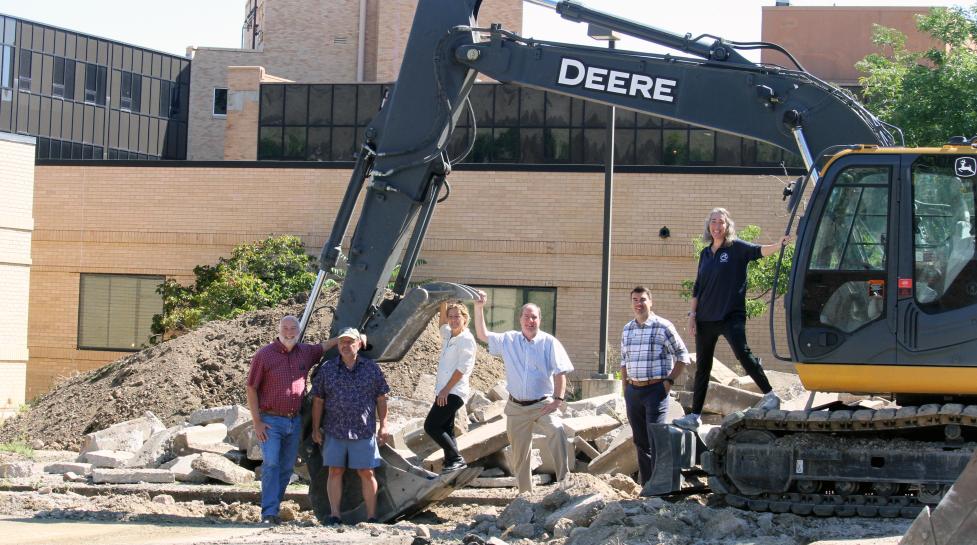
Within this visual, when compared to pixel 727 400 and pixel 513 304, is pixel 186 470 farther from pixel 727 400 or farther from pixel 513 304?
pixel 513 304

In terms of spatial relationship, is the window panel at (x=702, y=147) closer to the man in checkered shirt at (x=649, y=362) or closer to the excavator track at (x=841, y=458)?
the man in checkered shirt at (x=649, y=362)

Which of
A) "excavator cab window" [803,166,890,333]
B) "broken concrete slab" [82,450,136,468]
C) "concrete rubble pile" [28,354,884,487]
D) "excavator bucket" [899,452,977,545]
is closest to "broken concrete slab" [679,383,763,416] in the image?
"concrete rubble pile" [28,354,884,487]

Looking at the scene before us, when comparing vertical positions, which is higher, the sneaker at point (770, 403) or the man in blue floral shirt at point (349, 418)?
the sneaker at point (770, 403)

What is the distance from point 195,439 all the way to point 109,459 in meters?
1.01

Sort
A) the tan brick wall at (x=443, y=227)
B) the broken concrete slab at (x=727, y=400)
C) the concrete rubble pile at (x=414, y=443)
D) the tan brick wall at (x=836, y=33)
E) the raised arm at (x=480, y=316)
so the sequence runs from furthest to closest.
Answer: the tan brick wall at (x=836, y=33) < the tan brick wall at (x=443, y=227) < the broken concrete slab at (x=727, y=400) < the concrete rubble pile at (x=414, y=443) < the raised arm at (x=480, y=316)

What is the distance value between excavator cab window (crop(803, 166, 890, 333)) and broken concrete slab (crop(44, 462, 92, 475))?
28.6 ft

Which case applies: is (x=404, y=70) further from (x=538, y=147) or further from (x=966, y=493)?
(x=538, y=147)

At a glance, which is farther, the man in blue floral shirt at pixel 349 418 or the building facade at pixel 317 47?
the building facade at pixel 317 47

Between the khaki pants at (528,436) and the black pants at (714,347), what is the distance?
1417 millimetres

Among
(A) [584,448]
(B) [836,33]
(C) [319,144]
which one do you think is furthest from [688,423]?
(B) [836,33]

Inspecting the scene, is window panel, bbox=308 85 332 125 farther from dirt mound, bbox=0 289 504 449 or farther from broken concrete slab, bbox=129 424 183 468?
broken concrete slab, bbox=129 424 183 468

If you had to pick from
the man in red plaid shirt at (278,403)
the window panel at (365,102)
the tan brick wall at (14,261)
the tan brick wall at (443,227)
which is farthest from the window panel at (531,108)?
the man in red plaid shirt at (278,403)

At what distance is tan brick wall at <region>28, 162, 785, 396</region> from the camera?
2719 cm

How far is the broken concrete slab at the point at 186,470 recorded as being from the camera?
45.1ft
